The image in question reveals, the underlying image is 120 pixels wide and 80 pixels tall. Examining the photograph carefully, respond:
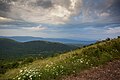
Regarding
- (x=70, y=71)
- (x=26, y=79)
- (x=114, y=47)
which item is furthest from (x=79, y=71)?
(x=114, y=47)

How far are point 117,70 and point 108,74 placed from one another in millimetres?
1243

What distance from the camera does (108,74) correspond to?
53.1 ft

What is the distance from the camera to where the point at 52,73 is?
1872 cm

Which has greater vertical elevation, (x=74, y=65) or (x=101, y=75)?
(x=74, y=65)

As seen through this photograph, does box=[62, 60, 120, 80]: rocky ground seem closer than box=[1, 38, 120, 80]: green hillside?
Yes

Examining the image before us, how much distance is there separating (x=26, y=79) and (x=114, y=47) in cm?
1135

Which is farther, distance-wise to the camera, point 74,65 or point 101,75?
point 74,65

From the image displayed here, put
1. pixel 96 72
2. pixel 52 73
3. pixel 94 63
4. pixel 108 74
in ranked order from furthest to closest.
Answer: pixel 94 63 < pixel 52 73 < pixel 96 72 < pixel 108 74

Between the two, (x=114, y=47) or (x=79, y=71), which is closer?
(x=79, y=71)

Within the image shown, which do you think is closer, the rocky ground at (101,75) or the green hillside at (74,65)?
the rocky ground at (101,75)

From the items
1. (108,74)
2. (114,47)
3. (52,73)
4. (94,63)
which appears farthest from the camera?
(114,47)

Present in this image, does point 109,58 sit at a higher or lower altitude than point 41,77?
higher

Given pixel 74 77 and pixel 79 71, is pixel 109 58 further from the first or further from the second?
pixel 74 77

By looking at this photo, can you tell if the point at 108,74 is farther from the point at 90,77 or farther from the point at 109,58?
the point at 109,58
